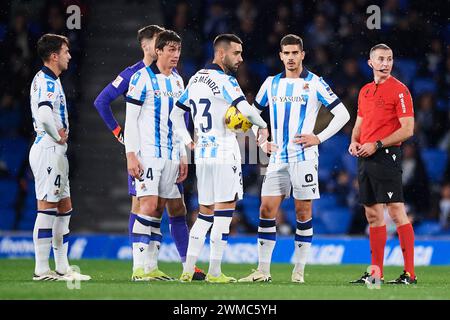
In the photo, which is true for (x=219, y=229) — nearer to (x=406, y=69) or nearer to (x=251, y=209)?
(x=251, y=209)

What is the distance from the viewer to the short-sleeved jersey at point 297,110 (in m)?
8.48

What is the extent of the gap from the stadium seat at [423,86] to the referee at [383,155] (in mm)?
6303

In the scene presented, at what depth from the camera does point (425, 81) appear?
14.9 meters

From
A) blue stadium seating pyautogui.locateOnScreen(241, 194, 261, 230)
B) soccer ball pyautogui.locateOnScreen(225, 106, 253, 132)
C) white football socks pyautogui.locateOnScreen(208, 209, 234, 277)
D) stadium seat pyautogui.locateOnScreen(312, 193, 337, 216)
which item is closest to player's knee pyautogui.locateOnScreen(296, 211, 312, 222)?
white football socks pyautogui.locateOnScreen(208, 209, 234, 277)

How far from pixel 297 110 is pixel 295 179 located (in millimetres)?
603

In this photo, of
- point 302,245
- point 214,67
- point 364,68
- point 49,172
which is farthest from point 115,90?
point 364,68

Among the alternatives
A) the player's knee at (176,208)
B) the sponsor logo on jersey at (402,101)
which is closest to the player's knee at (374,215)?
the sponsor logo on jersey at (402,101)

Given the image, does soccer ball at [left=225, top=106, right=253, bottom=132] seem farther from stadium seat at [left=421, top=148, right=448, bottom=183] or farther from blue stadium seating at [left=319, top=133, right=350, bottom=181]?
stadium seat at [left=421, top=148, right=448, bottom=183]

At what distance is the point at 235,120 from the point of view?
26.4 feet

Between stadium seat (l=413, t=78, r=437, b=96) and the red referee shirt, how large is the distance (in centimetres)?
632

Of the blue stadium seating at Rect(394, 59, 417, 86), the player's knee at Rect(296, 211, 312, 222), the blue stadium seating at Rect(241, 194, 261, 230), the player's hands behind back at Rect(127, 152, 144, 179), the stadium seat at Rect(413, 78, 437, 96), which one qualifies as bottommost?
the blue stadium seating at Rect(241, 194, 261, 230)

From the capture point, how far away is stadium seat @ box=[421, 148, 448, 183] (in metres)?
14.2
